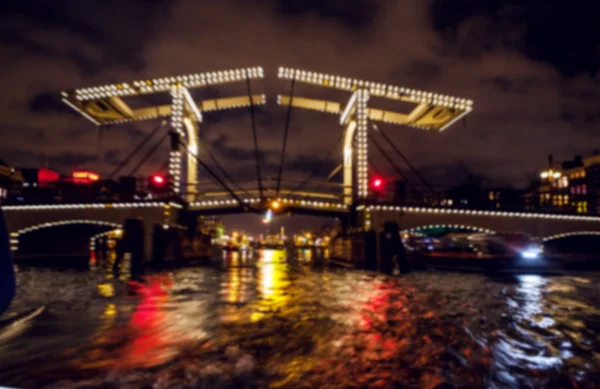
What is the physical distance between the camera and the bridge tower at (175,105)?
21391 millimetres

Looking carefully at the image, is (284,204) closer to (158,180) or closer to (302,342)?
(158,180)

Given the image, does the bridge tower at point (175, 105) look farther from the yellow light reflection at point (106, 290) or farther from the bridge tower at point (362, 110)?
the yellow light reflection at point (106, 290)

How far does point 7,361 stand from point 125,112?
23191 mm

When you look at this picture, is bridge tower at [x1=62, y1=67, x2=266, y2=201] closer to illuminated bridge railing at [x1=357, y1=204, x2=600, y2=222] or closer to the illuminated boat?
illuminated bridge railing at [x1=357, y1=204, x2=600, y2=222]

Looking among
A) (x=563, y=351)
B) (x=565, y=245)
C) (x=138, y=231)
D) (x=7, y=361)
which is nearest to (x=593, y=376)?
(x=563, y=351)

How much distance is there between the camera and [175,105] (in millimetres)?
22703

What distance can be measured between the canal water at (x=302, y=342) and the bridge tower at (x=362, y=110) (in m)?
13.3

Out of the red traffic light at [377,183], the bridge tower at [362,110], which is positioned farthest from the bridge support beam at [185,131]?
the red traffic light at [377,183]

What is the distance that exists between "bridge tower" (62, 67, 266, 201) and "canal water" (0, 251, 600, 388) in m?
13.0

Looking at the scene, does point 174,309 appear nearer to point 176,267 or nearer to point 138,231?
point 138,231

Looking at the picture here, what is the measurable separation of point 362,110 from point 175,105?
1100 centimetres

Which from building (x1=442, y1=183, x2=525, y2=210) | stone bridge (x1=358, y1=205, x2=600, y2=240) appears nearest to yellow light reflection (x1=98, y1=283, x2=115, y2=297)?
stone bridge (x1=358, y1=205, x2=600, y2=240)

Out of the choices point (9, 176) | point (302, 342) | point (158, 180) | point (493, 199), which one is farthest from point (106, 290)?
point (9, 176)

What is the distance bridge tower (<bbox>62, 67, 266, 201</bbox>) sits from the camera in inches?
842
